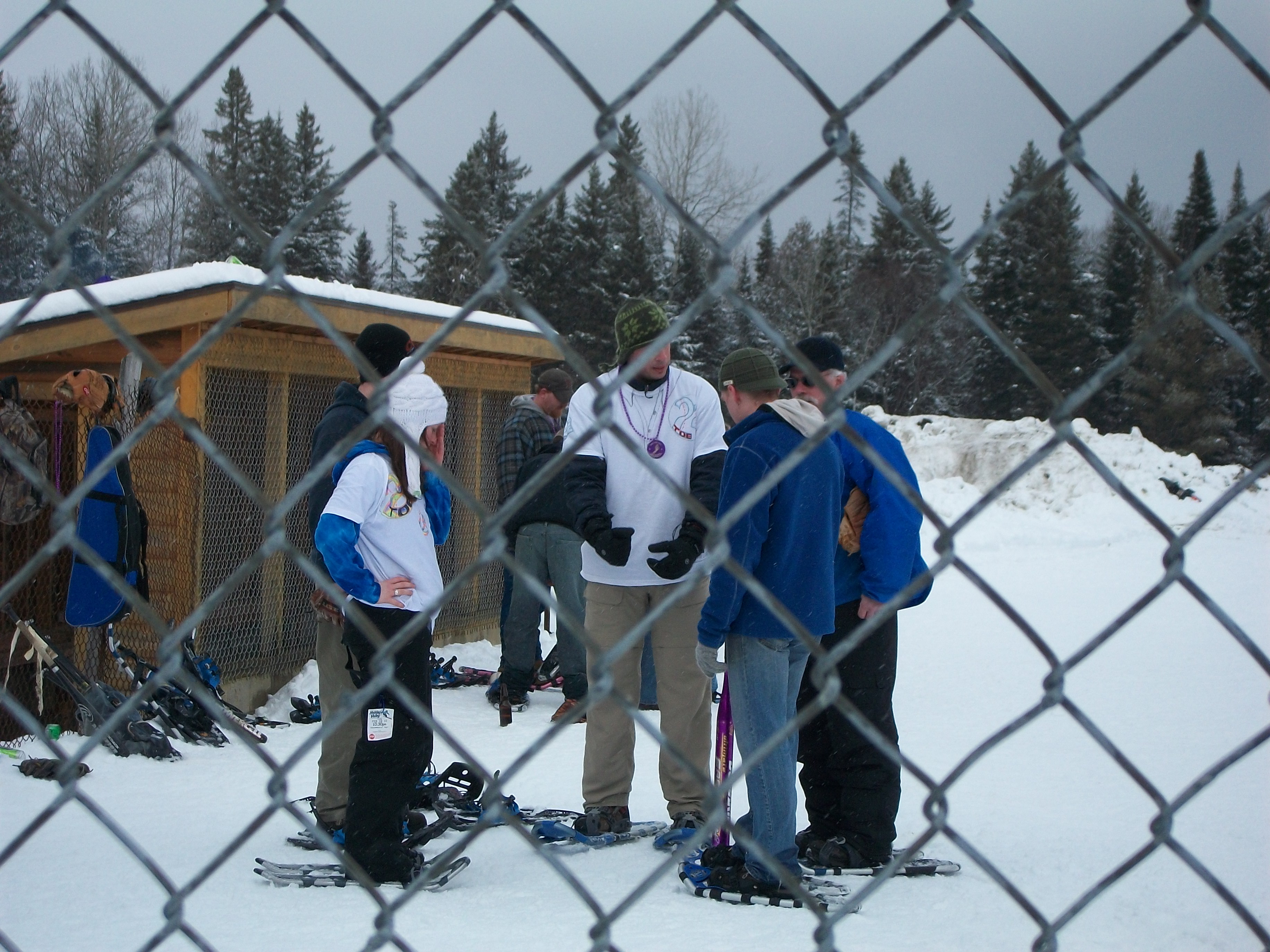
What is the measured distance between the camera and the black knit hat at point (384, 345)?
3.55 m

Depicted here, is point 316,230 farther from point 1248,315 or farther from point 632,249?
point 1248,315

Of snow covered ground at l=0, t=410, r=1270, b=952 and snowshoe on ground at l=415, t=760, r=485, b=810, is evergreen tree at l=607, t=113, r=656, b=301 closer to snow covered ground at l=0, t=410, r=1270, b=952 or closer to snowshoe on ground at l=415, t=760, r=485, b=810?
snow covered ground at l=0, t=410, r=1270, b=952

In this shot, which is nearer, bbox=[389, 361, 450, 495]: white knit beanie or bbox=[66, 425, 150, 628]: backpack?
bbox=[389, 361, 450, 495]: white knit beanie

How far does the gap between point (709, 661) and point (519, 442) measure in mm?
3153

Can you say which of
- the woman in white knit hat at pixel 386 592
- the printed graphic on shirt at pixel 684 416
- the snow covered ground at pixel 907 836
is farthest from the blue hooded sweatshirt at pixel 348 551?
the printed graphic on shirt at pixel 684 416

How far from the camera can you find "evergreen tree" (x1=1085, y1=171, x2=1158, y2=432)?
2927 cm

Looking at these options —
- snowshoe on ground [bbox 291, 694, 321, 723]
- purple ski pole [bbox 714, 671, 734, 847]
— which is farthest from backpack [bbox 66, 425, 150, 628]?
purple ski pole [bbox 714, 671, 734, 847]

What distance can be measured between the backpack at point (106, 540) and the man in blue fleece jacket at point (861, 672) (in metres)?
3.49

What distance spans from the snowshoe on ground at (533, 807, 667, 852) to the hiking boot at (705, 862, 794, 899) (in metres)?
0.56

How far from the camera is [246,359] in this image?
6324 mm

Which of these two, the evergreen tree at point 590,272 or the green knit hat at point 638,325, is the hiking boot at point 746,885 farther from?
the evergreen tree at point 590,272

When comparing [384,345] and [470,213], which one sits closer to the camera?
[384,345]

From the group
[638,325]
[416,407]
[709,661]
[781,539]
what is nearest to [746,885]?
[709,661]

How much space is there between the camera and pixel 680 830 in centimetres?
380
